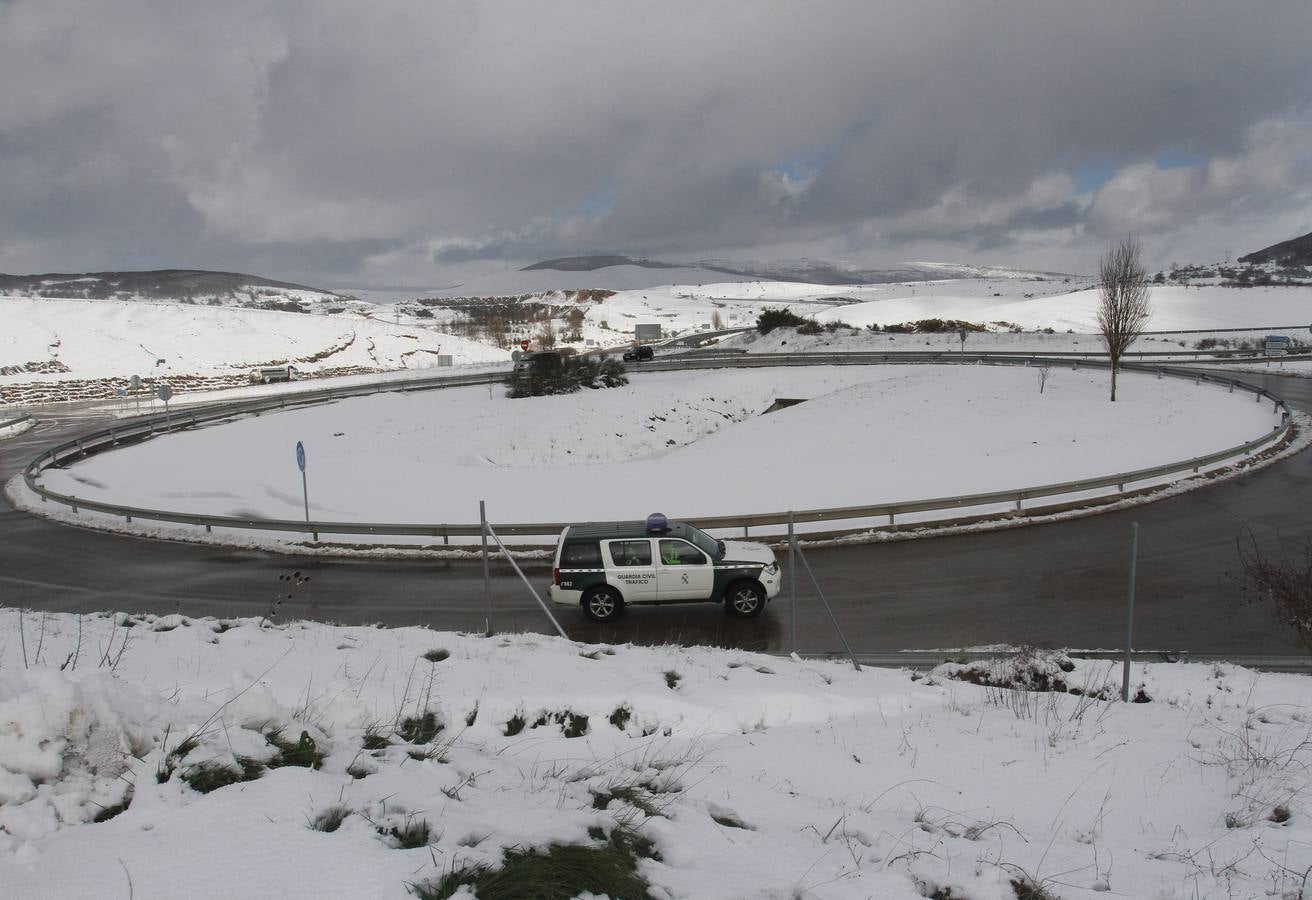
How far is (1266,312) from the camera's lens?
92.6 m

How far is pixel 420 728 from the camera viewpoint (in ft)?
20.8

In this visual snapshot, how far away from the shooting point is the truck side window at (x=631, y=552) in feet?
42.0

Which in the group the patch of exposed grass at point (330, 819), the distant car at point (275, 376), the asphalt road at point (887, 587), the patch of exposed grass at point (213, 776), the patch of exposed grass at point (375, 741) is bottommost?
the asphalt road at point (887, 587)

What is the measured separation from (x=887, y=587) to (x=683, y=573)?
159 inches

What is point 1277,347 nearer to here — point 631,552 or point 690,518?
point 690,518

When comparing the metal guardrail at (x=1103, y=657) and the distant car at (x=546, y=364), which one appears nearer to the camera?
the metal guardrail at (x=1103, y=657)

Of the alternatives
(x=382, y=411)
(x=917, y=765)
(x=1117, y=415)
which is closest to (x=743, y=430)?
(x=1117, y=415)

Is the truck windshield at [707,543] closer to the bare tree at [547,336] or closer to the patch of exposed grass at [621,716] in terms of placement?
the patch of exposed grass at [621,716]

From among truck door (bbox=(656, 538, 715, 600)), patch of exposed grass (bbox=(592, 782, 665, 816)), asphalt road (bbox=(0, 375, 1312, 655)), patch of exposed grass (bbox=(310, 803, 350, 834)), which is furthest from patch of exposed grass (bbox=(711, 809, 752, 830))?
truck door (bbox=(656, 538, 715, 600))

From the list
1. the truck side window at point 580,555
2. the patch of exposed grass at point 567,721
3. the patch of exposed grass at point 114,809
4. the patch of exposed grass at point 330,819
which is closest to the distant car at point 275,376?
the truck side window at point 580,555

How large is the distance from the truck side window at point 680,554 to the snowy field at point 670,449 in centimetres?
843

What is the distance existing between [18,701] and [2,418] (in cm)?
6302

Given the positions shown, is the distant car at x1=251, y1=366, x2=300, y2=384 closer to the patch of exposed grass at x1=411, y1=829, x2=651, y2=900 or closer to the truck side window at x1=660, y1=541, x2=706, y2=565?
the truck side window at x1=660, y1=541, x2=706, y2=565

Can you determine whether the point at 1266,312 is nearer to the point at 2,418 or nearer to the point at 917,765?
the point at 917,765
